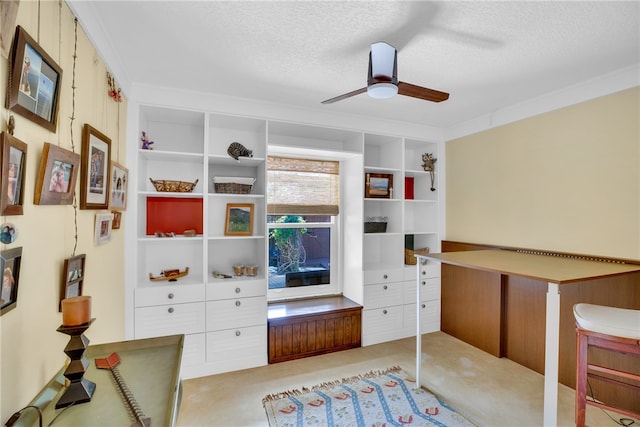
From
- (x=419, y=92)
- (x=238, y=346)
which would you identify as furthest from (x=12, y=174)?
(x=238, y=346)

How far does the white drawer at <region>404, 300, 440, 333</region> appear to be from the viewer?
3.47 metres

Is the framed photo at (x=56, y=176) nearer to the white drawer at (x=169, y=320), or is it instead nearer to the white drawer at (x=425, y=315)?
the white drawer at (x=169, y=320)

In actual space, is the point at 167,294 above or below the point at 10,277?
below

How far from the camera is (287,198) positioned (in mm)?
3307

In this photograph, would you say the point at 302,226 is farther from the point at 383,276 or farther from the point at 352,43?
the point at 352,43

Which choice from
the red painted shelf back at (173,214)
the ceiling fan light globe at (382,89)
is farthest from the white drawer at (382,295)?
the ceiling fan light globe at (382,89)

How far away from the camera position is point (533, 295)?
8.94 ft

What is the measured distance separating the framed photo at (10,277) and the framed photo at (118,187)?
1027 mm

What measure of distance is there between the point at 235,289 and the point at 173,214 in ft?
3.08

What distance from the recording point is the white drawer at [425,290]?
11.4 feet

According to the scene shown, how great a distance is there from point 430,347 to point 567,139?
231cm

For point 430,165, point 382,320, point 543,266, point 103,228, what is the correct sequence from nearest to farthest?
point 103,228, point 543,266, point 382,320, point 430,165

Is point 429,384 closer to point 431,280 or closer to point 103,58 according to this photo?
point 431,280

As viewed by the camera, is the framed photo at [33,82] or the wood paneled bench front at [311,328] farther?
the wood paneled bench front at [311,328]
